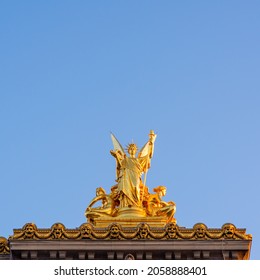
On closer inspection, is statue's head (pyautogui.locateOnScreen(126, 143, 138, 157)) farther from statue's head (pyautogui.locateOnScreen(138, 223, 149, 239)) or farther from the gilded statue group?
statue's head (pyautogui.locateOnScreen(138, 223, 149, 239))

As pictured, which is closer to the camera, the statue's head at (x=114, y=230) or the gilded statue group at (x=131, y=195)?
the statue's head at (x=114, y=230)

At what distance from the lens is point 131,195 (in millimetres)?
54906

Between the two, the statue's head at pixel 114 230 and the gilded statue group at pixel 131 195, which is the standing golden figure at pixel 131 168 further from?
the statue's head at pixel 114 230

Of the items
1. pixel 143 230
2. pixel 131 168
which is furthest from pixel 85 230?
pixel 131 168

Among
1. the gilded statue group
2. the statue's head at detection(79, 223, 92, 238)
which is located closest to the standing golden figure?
the gilded statue group

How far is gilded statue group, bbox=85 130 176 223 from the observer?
178 feet

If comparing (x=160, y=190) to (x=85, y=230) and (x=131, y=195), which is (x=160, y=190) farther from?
(x=85, y=230)

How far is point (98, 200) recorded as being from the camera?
Result: 5591 centimetres

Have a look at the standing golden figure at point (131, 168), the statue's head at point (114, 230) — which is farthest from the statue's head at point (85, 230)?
the standing golden figure at point (131, 168)

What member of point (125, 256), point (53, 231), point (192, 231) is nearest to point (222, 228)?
point (192, 231)

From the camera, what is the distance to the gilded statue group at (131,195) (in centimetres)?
5425

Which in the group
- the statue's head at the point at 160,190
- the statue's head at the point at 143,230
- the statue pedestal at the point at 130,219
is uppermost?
the statue's head at the point at 160,190
